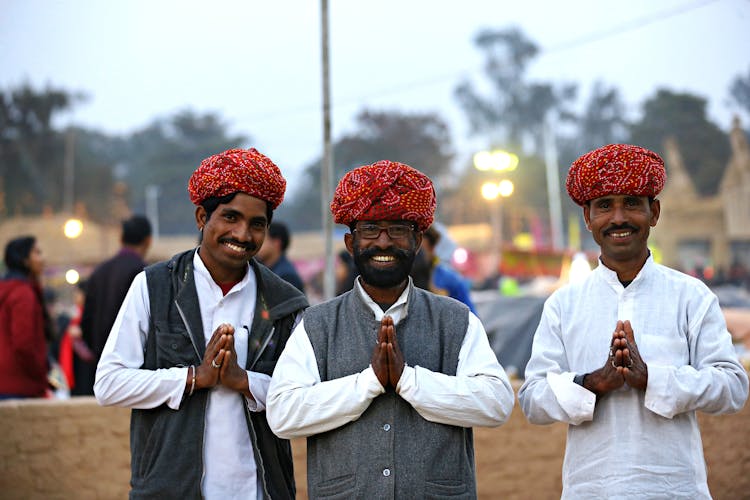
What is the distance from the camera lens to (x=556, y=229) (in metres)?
47.6

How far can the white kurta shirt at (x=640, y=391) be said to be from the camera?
Result: 3221 millimetres

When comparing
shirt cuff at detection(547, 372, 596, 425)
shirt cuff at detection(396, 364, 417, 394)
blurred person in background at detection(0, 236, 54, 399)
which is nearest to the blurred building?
blurred person in background at detection(0, 236, 54, 399)

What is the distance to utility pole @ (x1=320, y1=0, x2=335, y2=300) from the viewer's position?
8.81m

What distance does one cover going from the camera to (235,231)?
11.2 feet

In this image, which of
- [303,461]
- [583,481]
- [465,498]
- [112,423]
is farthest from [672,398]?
[112,423]

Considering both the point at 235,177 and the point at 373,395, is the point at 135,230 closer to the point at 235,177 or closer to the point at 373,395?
the point at 235,177

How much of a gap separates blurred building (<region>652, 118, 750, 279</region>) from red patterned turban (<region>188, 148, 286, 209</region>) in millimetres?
26532

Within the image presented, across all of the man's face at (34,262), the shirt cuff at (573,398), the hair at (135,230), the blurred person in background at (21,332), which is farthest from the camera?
the hair at (135,230)

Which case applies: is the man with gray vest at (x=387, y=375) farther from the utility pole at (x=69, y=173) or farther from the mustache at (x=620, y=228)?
the utility pole at (x=69, y=173)

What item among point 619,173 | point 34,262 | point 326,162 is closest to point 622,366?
point 619,173

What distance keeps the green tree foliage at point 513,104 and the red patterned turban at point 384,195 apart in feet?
167

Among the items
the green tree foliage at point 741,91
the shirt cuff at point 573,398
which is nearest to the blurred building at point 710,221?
the green tree foliage at point 741,91

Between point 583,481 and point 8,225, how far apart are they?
38.9m

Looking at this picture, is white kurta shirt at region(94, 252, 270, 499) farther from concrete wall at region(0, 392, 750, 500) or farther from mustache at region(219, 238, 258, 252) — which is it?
concrete wall at region(0, 392, 750, 500)
